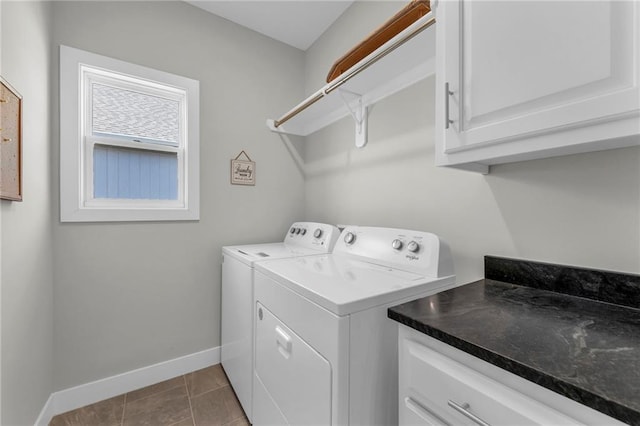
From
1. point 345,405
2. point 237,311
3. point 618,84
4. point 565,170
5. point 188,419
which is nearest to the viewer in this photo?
point 618,84

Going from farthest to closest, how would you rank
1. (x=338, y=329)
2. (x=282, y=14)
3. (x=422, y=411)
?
1. (x=282, y=14)
2. (x=338, y=329)
3. (x=422, y=411)

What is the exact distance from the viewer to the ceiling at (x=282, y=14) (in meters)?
1.98

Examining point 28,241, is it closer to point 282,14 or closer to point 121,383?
point 121,383

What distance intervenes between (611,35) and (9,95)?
1.95 meters

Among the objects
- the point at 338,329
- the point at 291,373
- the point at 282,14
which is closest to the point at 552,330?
the point at 338,329

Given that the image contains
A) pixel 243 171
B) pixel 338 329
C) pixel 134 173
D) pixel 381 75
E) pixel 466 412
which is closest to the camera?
pixel 466 412

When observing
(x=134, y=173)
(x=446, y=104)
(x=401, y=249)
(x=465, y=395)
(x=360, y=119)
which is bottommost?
(x=465, y=395)

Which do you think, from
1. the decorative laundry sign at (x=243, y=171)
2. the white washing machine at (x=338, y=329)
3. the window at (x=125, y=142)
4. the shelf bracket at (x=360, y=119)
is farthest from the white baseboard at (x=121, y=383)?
the shelf bracket at (x=360, y=119)

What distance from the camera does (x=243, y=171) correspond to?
7.22ft

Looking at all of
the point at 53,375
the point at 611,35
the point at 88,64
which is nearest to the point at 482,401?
the point at 611,35

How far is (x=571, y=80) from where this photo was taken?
0.69m

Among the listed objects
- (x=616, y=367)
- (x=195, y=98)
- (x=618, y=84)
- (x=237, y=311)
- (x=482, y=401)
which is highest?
(x=195, y=98)

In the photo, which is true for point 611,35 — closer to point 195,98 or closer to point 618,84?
point 618,84

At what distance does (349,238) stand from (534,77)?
1.07m
